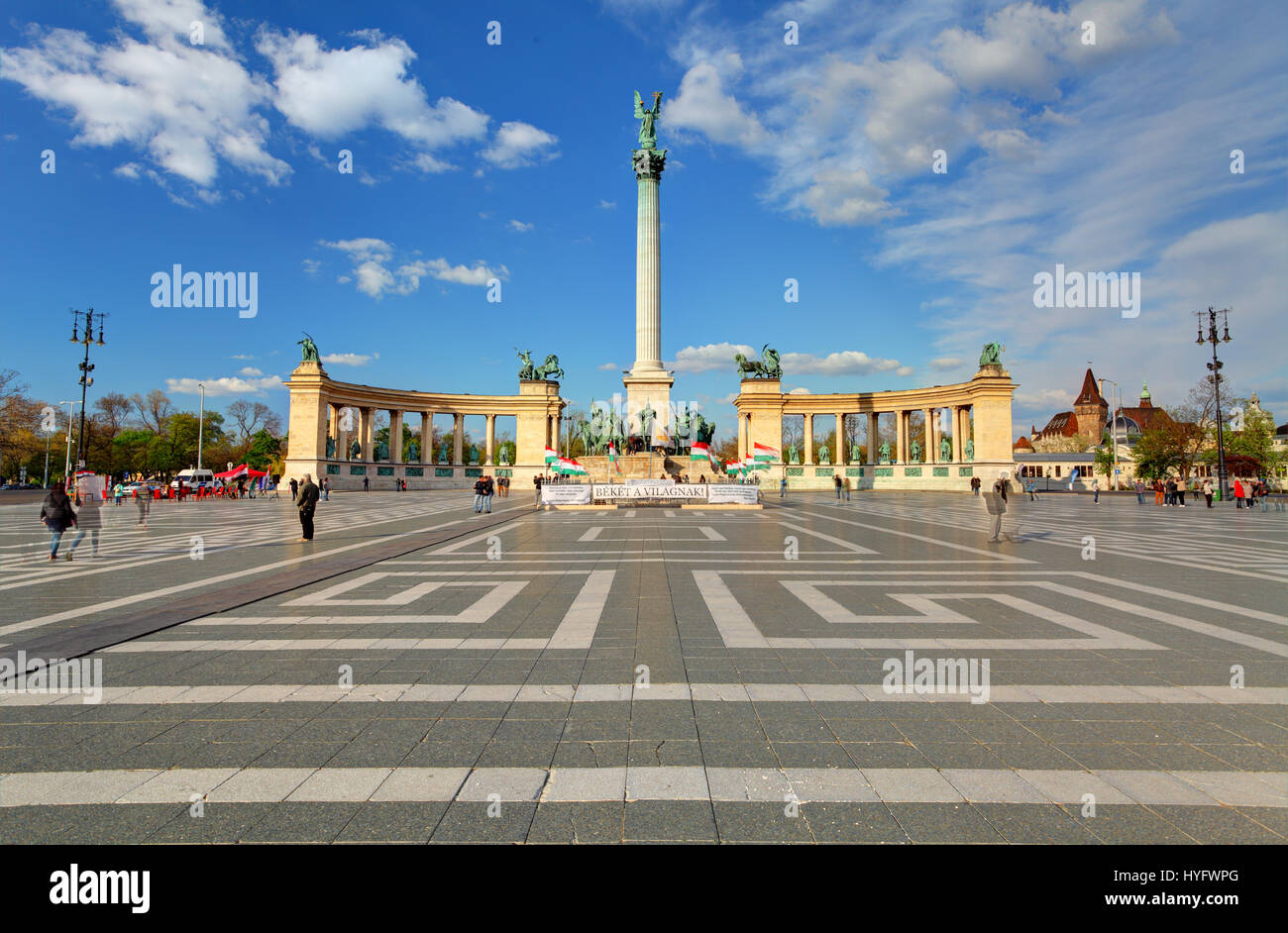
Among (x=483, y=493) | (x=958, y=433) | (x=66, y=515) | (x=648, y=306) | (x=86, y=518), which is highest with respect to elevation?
(x=648, y=306)

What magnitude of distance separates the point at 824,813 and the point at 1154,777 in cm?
206

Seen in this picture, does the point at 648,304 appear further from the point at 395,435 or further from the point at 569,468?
the point at 395,435

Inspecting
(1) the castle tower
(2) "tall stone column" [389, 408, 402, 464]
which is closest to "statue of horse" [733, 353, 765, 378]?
(2) "tall stone column" [389, 408, 402, 464]

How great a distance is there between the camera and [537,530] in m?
20.8

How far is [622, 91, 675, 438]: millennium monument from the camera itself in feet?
184

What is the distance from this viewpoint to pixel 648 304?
56.9m

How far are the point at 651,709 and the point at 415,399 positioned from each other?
73883mm

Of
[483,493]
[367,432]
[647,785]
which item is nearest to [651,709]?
[647,785]

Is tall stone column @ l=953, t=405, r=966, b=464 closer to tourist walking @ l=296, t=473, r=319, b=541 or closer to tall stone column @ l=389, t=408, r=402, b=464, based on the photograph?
tall stone column @ l=389, t=408, r=402, b=464

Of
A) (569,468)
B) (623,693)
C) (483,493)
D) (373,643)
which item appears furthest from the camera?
(569,468)

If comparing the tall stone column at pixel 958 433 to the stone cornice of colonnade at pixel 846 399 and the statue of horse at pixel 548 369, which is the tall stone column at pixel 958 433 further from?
the statue of horse at pixel 548 369

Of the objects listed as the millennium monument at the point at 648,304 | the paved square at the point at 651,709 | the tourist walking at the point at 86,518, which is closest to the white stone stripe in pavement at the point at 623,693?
the paved square at the point at 651,709

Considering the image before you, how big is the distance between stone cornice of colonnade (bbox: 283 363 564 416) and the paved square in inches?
2291
